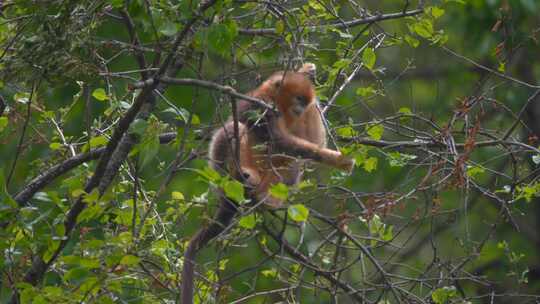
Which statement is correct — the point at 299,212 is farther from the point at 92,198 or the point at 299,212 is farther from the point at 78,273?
the point at 78,273

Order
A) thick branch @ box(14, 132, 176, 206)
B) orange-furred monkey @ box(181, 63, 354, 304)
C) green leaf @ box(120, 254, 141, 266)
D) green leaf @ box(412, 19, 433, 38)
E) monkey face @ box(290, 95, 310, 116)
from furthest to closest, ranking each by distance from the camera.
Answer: monkey face @ box(290, 95, 310, 116) < orange-furred monkey @ box(181, 63, 354, 304) < thick branch @ box(14, 132, 176, 206) < green leaf @ box(412, 19, 433, 38) < green leaf @ box(120, 254, 141, 266)

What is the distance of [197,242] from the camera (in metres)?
4.97

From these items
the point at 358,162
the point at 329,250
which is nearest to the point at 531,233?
the point at 329,250

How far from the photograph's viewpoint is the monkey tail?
4.67 metres

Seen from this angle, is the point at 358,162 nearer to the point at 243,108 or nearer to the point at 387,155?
the point at 387,155

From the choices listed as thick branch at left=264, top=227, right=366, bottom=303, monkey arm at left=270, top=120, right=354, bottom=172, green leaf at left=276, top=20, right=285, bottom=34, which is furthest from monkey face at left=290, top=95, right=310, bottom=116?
thick branch at left=264, top=227, right=366, bottom=303

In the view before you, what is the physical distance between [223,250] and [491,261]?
7.52 m

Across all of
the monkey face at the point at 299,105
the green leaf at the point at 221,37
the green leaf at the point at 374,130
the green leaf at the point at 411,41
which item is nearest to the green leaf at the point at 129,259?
the green leaf at the point at 221,37

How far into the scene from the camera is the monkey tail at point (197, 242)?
467 cm

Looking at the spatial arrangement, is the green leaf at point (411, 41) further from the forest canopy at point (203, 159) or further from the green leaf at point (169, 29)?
the green leaf at point (169, 29)

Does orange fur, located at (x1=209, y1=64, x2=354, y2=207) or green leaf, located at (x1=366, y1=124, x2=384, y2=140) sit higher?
green leaf, located at (x1=366, y1=124, x2=384, y2=140)

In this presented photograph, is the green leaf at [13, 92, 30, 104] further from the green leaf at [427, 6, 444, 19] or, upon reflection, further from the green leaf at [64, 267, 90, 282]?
the green leaf at [427, 6, 444, 19]

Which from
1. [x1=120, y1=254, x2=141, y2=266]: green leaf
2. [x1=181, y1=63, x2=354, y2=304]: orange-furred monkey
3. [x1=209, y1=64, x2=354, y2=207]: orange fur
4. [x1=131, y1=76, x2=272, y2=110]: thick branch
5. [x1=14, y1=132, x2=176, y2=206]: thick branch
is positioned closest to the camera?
[x1=131, y1=76, x2=272, y2=110]: thick branch

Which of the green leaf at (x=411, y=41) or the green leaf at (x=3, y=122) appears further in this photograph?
the green leaf at (x=411, y=41)
